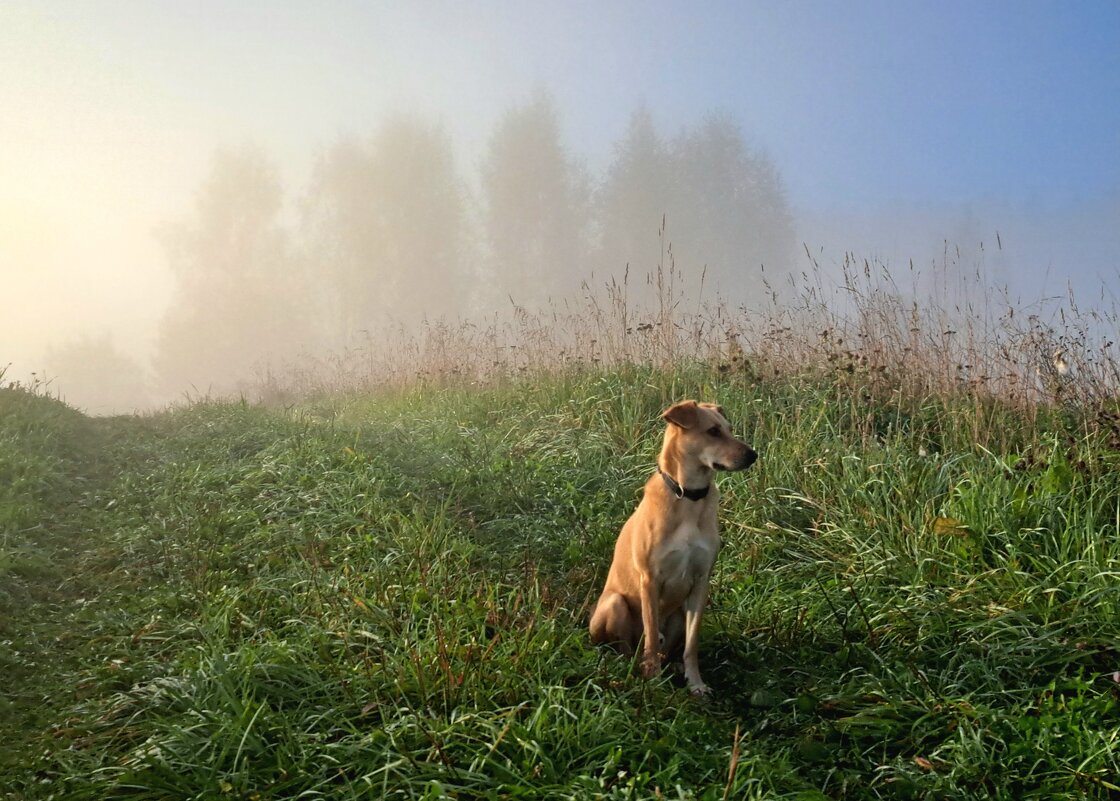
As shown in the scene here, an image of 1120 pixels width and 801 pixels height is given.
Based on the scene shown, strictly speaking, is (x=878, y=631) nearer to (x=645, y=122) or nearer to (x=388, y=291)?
(x=388, y=291)

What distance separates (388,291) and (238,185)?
8.29 meters

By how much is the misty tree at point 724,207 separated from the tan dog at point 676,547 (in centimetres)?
3698

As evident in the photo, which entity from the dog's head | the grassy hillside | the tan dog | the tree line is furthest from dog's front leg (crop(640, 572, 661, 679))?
the tree line

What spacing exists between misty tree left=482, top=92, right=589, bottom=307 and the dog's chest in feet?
108

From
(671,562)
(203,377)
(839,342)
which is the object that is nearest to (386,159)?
(203,377)

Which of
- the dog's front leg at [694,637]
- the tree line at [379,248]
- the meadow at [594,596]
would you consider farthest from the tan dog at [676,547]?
the tree line at [379,248]

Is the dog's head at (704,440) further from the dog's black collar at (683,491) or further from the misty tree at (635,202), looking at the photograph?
the misty tree at (635,202)

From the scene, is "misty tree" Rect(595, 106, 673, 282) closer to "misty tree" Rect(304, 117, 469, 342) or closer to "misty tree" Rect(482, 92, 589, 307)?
"misty tree" Rect(482, 92, 589, 307)

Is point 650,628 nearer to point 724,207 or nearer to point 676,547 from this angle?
point 676,547

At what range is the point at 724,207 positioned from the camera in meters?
40.8

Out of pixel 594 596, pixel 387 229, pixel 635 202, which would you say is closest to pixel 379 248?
pixel 387 229

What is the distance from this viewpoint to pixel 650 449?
690cm

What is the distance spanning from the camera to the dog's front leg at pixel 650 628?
3660 mm

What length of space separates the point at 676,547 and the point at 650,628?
402 millimetres
